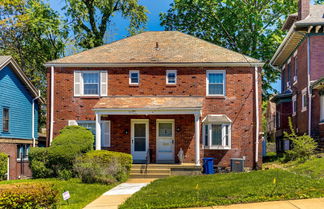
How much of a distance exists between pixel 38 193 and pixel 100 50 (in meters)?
15.1

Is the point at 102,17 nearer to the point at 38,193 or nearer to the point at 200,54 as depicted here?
the point at 200,54

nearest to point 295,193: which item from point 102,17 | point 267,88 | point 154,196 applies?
point 154,196

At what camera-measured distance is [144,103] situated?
850 inches

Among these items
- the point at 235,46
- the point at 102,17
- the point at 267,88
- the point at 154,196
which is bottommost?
the point at 154,196

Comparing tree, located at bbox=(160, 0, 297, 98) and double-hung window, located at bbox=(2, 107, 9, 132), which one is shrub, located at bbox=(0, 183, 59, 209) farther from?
tree, located at bbox=(160, 0, 297, 98)

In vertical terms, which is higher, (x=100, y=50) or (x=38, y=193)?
(x=100, y=50)

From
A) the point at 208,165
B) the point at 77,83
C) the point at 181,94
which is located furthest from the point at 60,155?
the point at 181,94

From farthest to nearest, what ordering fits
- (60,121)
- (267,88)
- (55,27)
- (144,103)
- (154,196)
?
(267,88) → (55,27) → (60,121) → (144,103) → (154,196)

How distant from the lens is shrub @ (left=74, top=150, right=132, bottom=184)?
55.3 feet

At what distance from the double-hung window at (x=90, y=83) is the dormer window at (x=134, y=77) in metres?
1.38

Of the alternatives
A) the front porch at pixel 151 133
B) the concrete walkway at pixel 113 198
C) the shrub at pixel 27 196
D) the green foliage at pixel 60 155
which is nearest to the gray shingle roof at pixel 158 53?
the front porch at pixel 151 133

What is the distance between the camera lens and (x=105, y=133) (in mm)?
22766

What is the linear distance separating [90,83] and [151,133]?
4.41m

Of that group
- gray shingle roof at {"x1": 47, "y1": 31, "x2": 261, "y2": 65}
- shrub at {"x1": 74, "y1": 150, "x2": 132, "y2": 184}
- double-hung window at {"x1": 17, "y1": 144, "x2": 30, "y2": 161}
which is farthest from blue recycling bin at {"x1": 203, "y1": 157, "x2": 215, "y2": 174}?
double-hung window at {"x1": 17, "y1": 144, "x2": 30, "y2": 161}
